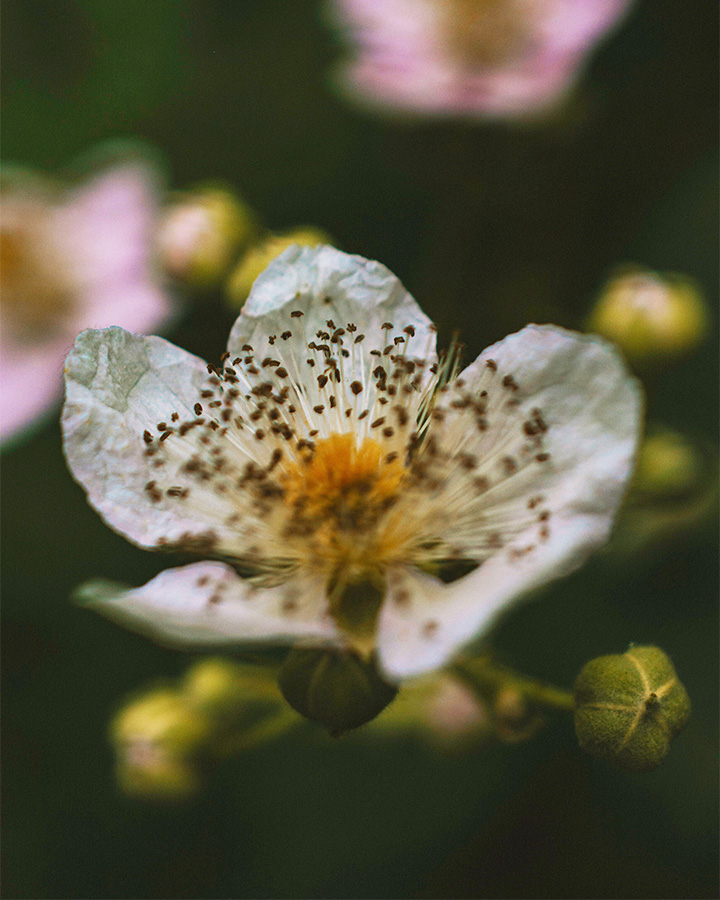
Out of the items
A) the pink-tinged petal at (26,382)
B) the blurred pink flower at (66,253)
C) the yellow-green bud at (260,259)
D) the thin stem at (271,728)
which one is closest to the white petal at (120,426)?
the yellow-green bud at (260,259)

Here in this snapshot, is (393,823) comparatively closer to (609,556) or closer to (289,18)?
(609,556)

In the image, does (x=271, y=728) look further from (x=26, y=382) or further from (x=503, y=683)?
(x=26, y=382)

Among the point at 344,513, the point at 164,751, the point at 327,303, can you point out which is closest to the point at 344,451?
the point at 344,513

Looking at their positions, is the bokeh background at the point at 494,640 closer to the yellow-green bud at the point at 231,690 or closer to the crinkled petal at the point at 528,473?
the yellow-green bud at the point at 231,690

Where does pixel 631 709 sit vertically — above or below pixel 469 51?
below

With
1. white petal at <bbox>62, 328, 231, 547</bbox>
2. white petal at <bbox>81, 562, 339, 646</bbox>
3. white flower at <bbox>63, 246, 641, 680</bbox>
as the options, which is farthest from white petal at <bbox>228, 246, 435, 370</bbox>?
white petal at <bbox>81, 562, 339, 646</bbox>

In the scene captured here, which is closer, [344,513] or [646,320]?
[344,513]

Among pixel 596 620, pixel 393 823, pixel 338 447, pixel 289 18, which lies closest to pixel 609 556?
pixel 596 620
